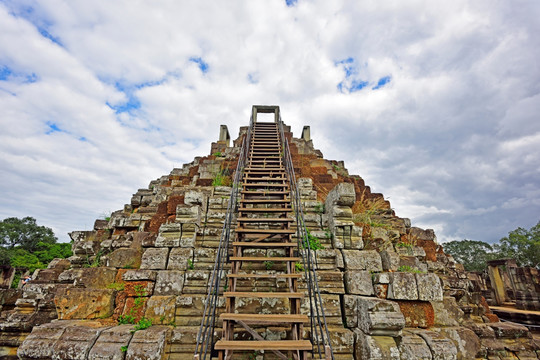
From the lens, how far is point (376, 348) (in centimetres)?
330

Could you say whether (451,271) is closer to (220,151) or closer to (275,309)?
(275,309)

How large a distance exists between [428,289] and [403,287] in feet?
1.25

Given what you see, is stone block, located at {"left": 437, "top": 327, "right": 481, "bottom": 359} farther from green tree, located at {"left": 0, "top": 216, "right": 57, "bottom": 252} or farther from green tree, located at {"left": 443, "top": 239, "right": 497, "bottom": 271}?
green tree, located at {"left": 0, "top": 216, "right": 57, "bottom": 252}

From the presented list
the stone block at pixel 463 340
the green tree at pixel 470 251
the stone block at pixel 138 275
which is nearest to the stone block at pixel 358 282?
the stone block at pixel 463 340

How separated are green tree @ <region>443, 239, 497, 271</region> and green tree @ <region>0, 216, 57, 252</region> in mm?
69299

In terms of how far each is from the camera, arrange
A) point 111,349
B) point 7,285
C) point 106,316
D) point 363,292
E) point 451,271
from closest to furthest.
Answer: point 111,349, point 106,316, point 363,292, point 451,271, point 7,285

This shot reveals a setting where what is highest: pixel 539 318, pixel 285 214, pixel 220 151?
pixel 220 151

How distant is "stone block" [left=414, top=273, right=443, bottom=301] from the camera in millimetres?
3824

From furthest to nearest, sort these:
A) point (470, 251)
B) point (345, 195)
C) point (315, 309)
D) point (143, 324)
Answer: point (470, 251), point (345, 195), point (315, 309), point (143, 324)

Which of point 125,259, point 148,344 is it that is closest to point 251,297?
point 148,344

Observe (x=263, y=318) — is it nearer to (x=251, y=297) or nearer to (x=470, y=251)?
(x=251, y=297)

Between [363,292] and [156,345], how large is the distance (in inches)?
126

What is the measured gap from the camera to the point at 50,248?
113 feet

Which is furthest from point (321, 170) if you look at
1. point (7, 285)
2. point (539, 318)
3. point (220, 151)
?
point (7, 285)
